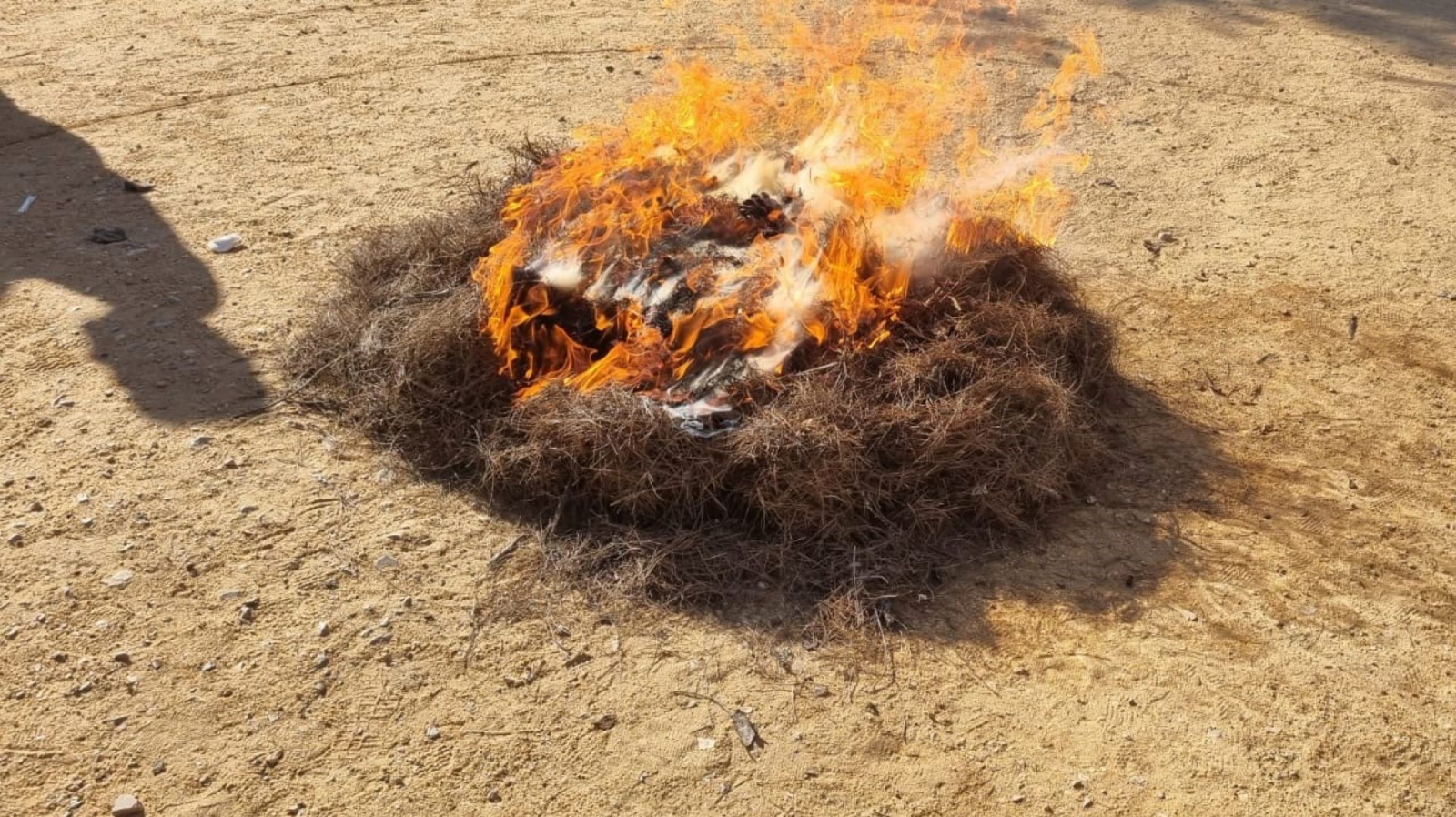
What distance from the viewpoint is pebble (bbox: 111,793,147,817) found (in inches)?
109

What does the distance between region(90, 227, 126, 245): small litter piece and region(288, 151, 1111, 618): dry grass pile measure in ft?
5.72

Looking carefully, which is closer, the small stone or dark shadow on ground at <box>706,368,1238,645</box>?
dark shadow on ground at <box>706,368,1238,645</box>

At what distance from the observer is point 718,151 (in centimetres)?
466

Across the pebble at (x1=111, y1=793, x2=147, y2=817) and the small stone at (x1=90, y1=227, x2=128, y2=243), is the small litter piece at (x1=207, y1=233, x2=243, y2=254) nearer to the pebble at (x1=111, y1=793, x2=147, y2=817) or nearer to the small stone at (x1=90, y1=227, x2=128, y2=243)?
the small stone at (x1=90, y1=227, x2=128, y2=243)

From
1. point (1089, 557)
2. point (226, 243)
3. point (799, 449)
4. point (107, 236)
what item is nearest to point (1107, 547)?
point (1089, 557)

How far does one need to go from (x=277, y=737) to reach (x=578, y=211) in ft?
6.98

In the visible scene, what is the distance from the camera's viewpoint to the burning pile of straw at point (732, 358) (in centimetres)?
355

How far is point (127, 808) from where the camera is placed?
278 cm

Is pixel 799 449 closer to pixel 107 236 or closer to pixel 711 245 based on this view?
pixel 711 245

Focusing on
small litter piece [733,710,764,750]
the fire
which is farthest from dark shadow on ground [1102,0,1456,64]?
small litter piece [733,710,764,750]

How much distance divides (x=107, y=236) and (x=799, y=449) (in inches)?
139

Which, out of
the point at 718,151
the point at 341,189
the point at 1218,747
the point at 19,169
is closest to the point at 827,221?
the point at 718,151

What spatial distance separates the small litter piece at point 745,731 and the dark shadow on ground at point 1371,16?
7.08m

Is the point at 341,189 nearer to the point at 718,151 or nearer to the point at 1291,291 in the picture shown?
the point at 718,151
